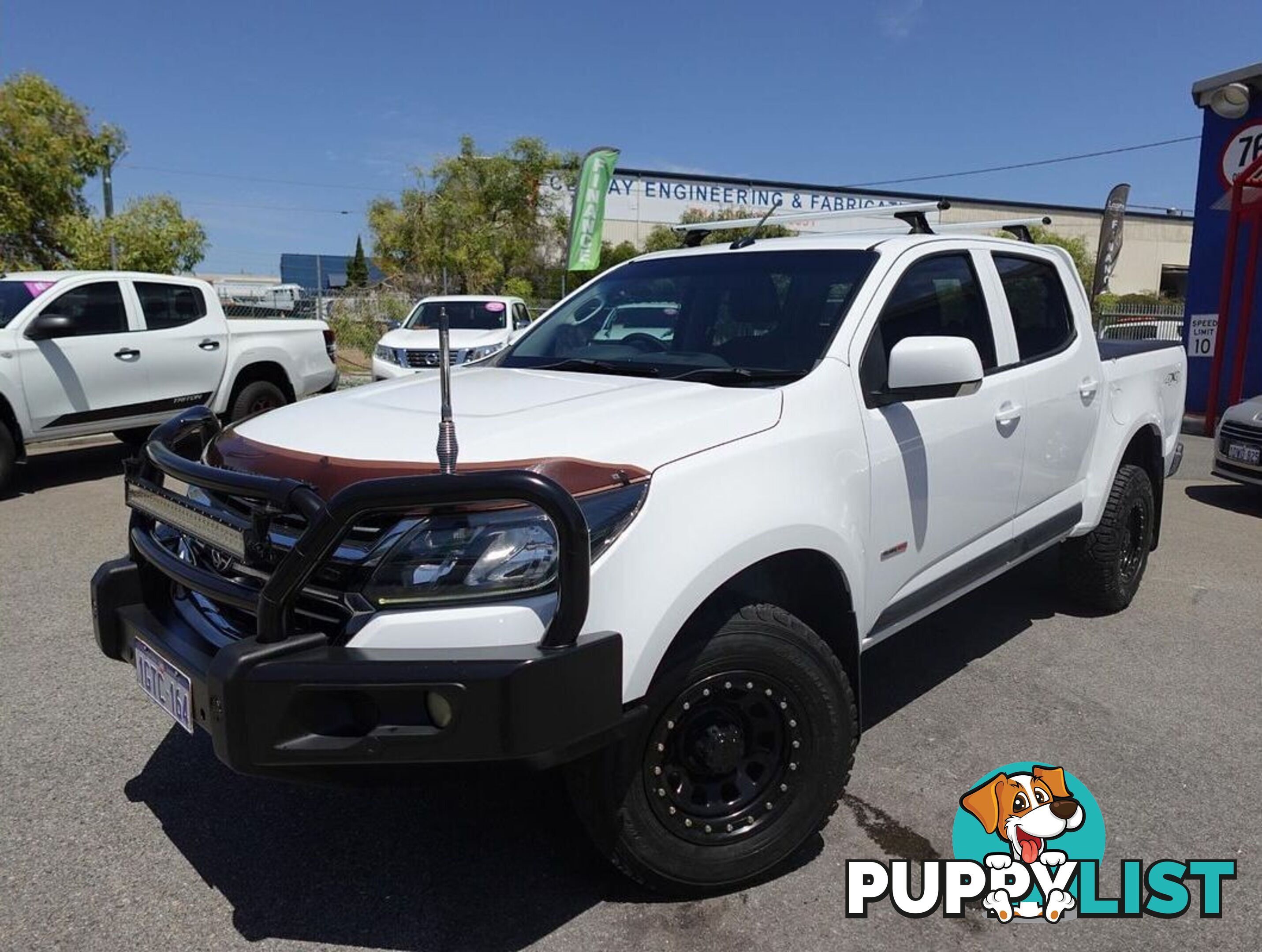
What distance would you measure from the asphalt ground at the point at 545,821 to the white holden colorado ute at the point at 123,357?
11.6ft

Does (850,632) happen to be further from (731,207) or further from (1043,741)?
(731,207)

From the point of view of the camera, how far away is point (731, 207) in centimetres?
4578

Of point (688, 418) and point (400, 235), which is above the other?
point (400, 235)

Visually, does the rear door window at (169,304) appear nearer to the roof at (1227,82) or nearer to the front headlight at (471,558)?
the front headlight at (471,558)

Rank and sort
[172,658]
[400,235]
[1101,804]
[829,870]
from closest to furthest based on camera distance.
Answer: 1. [172,658]
2. [829,870]
3. [1101,804]
4. [400,235]

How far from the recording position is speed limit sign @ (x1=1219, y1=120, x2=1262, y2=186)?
1208 cm

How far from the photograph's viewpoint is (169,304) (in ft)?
28.5

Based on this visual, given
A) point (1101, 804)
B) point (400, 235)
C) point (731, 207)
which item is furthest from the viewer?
point (731, 207)

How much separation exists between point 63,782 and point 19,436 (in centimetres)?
A: 540

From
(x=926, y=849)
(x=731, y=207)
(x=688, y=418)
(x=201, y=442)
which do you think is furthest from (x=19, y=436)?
(x=731, y=207)

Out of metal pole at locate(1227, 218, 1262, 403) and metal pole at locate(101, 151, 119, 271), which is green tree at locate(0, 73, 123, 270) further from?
metal pole at locate(1227, 218, 1262, 403)

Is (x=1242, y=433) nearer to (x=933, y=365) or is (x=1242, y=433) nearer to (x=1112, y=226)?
(x=933, y=365)

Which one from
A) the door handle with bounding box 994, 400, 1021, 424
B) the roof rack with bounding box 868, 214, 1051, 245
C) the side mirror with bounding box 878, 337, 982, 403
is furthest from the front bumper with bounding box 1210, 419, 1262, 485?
the side mirror with bounding box 878, 337, 982, 403

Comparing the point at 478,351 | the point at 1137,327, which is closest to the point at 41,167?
the point at 478,351
